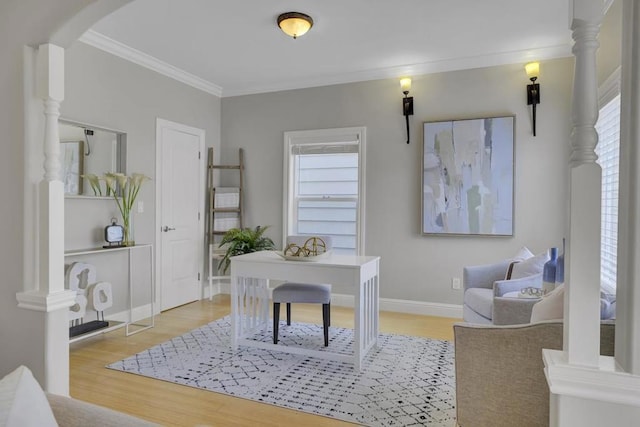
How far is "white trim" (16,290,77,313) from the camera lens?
190cm

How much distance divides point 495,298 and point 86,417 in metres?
2.12

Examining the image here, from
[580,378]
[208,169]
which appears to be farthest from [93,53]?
[580,378]

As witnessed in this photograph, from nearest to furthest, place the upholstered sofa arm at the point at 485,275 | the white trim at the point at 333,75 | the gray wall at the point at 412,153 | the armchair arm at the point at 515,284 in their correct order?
the armchair arm at the point at 515,284
the upholstered sofa arm at the point at 485,275
the white trim at the point at 333,75
the gray wall at the point at 412,153

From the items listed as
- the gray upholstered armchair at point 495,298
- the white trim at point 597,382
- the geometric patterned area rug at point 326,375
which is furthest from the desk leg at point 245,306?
the white trim at point 597,382

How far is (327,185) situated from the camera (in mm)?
4832

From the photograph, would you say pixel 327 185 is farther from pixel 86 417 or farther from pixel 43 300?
pixel 86 417

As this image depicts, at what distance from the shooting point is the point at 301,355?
3.17m

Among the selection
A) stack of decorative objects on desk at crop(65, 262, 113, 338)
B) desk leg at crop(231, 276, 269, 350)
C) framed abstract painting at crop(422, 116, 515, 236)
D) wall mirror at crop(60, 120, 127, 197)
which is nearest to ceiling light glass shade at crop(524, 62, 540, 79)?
framed abstract painting at crop(422, 116, 515, 236)

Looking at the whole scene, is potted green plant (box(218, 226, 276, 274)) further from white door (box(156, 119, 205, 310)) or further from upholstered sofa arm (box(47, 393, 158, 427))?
upholstered sofa arm (box(47, 393, 158, 427))

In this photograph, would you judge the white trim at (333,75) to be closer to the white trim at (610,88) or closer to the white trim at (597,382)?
the white trim at (610,88)

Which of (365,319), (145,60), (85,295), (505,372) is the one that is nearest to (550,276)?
(505,372)

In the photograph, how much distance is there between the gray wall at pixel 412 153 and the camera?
153 inches

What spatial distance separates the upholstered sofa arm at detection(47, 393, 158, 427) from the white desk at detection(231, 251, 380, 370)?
6.37ft

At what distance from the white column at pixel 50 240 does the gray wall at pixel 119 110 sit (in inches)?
64.9
